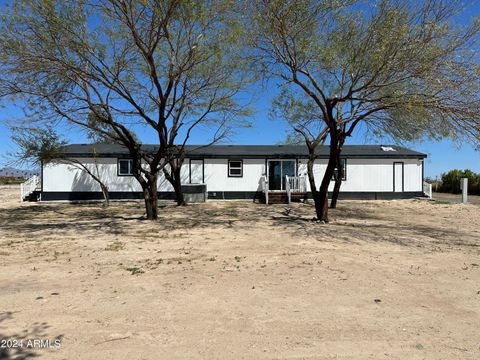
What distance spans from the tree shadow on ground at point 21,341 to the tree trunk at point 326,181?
374 inches

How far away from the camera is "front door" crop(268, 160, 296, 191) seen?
22.3 meters

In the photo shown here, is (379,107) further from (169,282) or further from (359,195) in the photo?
(359,195)

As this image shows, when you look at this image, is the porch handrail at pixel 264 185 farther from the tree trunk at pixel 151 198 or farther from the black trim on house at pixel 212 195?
the tree trunk at pixel 151 198

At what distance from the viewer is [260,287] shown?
5.20 metres

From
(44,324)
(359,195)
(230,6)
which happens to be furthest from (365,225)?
(359,195)

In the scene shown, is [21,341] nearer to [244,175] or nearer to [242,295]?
[242,295]

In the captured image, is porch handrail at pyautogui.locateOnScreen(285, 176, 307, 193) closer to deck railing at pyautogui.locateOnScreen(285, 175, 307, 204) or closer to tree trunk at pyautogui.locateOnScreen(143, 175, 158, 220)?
deck railing at pyautogui.locateOnScreen(285, 175, 307, 204)

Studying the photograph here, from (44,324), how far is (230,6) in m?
8.31

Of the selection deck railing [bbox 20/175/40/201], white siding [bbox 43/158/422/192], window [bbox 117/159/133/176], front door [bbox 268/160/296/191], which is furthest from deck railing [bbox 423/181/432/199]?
deck railing [bbox 20/175/40/201]

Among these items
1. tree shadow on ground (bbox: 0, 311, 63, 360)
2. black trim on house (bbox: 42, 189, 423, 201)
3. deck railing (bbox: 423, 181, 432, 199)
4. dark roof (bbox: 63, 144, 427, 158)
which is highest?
dark roof (bbox: 63, 144, 427, 158)

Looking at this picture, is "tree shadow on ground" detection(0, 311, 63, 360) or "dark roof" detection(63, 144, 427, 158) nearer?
"tree shadow on ground" detection(0, 311, 63, 360)

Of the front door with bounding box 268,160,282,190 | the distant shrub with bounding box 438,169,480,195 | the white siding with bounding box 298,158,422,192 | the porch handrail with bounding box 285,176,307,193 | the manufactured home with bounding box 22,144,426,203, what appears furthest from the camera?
the distant shrub with bounding box 438,169,480,195

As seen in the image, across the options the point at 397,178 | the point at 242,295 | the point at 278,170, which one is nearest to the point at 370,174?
the point at 397,178

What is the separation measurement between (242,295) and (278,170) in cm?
1784
